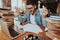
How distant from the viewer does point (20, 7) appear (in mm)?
1936

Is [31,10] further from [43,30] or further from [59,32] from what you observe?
[59,32]

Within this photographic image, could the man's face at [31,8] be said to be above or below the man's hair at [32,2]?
below

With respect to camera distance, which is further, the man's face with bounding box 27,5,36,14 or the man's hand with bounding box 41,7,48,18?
the man's face with bounding box 27,5,36,14

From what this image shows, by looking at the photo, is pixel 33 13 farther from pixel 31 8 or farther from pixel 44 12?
pixel 44 12

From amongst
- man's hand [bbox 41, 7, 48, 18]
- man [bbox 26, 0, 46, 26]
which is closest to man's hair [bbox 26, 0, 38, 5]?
man [bbox 26, 0, 46, 26]

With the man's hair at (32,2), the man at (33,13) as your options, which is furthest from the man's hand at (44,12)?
the man's hair at (32,2)

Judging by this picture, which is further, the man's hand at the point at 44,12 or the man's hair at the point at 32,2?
the man's hair at the point at 32,2

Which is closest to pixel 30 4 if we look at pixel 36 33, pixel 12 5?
pixel 36 33

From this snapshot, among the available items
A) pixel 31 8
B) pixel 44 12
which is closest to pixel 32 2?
pixel 31 8

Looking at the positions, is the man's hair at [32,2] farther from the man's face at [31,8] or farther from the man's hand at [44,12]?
the man's hand at [44,12]

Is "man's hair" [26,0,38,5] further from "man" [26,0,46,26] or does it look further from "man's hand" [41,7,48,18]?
"man's hand" [41,7,48,18]

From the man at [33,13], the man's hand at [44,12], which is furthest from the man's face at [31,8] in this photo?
the man's hand at [44,12]

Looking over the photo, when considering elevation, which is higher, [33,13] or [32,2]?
[32,2]

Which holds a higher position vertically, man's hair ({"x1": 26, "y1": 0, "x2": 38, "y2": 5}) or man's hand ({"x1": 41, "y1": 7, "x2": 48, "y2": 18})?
man's hair ({"x1": 26, "y1": 0, "x2": 38, "y2": 5})
